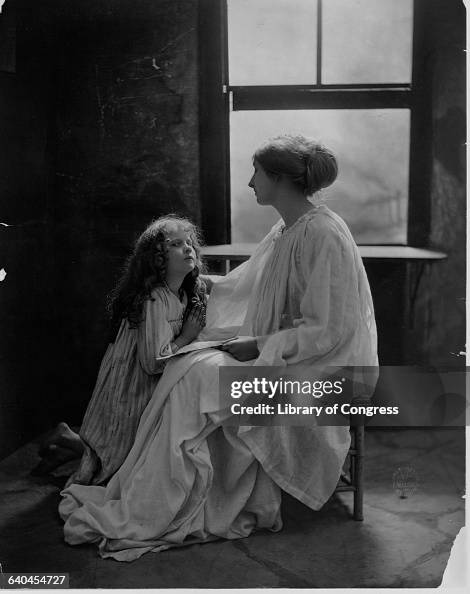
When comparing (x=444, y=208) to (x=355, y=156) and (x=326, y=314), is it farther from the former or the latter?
(x=326, y=314)

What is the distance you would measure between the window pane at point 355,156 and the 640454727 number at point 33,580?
5.19ft

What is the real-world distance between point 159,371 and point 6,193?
0.88m

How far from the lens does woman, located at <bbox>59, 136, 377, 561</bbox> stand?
6.34ft

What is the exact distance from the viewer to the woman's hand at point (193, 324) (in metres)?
2.30

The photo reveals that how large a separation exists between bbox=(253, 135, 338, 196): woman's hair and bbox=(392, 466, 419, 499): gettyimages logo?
3.52 ft

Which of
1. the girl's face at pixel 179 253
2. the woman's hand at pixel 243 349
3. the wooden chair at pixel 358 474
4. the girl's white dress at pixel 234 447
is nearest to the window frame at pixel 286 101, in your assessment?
the girl's face at pixel 179 253

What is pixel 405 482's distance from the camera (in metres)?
2.31

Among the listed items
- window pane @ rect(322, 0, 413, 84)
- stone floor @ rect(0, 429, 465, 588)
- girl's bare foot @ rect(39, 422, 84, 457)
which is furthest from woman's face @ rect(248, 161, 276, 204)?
girl's bare foot @ rect(39, 422, 84, 457)

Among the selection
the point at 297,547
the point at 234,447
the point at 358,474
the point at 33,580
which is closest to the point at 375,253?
the point at 358,474

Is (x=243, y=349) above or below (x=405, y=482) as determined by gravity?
above

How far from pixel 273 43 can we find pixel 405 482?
1707 millimetres

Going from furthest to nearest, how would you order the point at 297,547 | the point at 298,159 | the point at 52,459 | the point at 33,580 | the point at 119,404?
the point at 52,459
the point at 119,404
the point at 298,159
the point at 297,547
the point at 33,580

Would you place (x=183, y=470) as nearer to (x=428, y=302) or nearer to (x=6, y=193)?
(x=6, y=193)

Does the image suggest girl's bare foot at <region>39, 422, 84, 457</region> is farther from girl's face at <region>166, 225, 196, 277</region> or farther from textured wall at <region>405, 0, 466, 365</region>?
textured wall at <region>405, 0, 466, 365</region>
